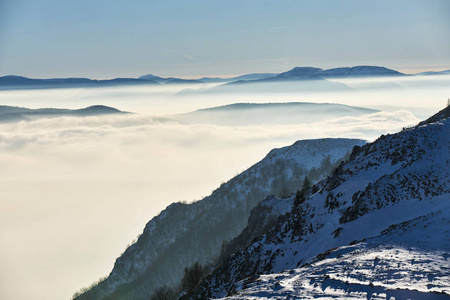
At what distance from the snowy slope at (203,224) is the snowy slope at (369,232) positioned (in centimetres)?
8302

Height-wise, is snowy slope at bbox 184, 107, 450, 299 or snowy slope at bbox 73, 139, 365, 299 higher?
snowy slope at bbox 184, 107, 450, 299

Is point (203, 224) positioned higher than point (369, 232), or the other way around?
point (369, 232)

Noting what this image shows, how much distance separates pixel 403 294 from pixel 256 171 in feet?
542

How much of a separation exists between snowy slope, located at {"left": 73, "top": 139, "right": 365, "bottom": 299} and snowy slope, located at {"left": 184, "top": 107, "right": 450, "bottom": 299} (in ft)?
272

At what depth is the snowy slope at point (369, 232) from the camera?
89.9 ft

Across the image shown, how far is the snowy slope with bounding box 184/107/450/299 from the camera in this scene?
27406 mm

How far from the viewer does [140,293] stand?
468 ft

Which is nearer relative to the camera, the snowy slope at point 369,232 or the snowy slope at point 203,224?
the snowy slope at point 369,232

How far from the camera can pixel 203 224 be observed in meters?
165

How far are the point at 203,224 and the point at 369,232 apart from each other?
125 meters

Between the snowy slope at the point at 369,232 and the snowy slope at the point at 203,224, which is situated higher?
the snowy slope at the point at 369,232

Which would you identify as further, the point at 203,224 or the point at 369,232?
the point at 203,224

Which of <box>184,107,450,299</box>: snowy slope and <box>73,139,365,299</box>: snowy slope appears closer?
<box>184,107,450,299</box>: snowy slope

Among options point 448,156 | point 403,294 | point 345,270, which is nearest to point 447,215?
point 345,270
